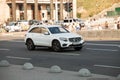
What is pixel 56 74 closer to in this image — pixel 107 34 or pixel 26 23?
pixel 107 34

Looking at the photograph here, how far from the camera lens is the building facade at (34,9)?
86562 mm

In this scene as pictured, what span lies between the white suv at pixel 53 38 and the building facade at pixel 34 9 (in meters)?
58.3

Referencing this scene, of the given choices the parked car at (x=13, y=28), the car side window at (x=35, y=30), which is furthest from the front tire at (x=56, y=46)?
Answer: the parked car at (x=13, y=28)

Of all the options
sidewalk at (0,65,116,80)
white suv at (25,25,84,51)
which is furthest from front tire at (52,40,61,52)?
sidewalk at (0,65,116,80)

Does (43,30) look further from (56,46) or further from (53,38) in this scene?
(56,46)

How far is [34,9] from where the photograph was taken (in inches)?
3595

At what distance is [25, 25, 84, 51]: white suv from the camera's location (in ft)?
77.8

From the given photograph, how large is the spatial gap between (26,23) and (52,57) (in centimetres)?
4589

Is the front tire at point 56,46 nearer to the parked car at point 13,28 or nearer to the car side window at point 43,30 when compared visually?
the car side window at point 43,30

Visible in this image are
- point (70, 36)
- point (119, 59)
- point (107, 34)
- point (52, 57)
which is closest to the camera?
point (119, 59)

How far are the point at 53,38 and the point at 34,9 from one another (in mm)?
67783

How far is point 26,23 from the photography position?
66.2m

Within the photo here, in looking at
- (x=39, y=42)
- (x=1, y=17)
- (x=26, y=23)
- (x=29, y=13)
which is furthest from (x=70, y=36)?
(x=29, y=13)

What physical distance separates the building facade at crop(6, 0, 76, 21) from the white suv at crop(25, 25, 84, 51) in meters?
58.3
